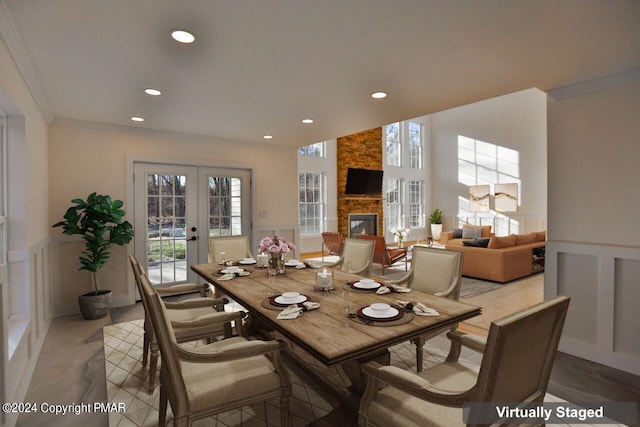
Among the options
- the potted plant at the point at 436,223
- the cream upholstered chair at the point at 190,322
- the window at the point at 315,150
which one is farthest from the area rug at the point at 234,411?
the potted plant at the point at 436,223

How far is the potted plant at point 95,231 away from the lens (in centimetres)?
346

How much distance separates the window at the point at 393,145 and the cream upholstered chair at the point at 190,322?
857 cm

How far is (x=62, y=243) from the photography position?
12.2 ft

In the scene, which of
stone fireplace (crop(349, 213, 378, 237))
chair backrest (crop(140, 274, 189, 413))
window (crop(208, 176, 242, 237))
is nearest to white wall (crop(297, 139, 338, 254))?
stone fireplace (crop(349, 213, 378, 237))

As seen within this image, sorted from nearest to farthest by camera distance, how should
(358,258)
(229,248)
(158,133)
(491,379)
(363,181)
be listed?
(491,379) → (358,258) → (229,248) → (158,133) → (363,181)

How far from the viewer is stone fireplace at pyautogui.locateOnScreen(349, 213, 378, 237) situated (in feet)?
29.2

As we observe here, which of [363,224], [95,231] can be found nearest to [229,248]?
[95,231]

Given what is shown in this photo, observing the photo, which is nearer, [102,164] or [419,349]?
[419,349]

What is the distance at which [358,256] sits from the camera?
3.27 metres

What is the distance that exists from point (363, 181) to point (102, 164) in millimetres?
6318

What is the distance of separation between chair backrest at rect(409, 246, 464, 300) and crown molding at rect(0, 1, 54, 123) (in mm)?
3037

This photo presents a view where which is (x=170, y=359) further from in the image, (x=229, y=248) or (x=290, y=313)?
(x=229, y=248)

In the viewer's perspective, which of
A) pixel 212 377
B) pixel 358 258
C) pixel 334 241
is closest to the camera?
pixel 212 377

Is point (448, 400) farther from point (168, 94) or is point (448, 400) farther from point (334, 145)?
point (334, 145)
